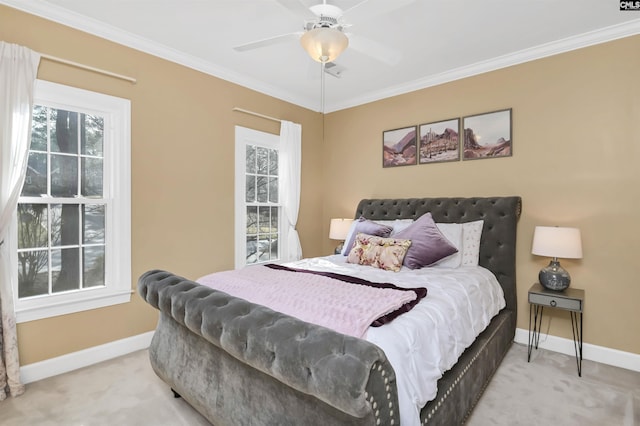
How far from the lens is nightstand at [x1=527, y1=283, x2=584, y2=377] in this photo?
256cm

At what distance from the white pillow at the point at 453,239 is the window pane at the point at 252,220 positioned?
2.17m

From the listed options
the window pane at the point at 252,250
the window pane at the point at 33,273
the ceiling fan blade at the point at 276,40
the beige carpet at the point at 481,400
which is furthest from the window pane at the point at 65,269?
the ceiling fan blade at the point at 276,40

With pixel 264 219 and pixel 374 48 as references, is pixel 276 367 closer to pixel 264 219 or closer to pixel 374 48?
pixel 374 48

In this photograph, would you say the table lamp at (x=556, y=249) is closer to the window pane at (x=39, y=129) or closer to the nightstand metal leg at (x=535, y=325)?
the nightstand metal leg at (x=535, y=325)

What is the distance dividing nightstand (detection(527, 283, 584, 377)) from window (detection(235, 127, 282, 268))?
2902 millimetres

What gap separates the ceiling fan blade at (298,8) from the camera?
183 centimetres

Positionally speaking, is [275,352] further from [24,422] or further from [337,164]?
[337,164]

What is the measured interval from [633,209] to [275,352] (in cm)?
317

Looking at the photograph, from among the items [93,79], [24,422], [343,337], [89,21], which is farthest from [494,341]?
[89,21]

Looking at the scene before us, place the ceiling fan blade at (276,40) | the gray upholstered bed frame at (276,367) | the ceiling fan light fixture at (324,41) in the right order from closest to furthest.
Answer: the gray upholstered bed frame at (276,367)
the ceiling fan light fixture at (324,41)
the ceiling fan blade at (276,40)

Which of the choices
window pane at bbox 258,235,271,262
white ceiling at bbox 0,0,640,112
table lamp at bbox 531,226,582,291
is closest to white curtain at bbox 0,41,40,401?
white ceiling at bbox 0,0,640,112

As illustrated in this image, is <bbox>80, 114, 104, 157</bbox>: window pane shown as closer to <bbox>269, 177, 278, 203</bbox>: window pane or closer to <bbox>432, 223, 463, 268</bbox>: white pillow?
<bbox>269, 177, 278, 203</bbox>: window pane

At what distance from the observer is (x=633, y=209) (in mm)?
2658

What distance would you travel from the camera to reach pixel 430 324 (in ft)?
5.43
